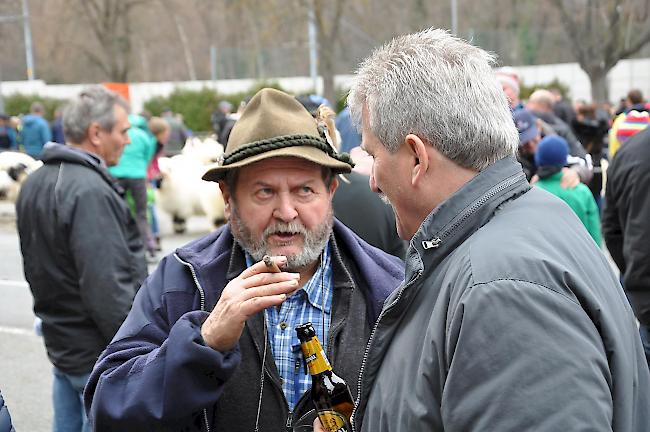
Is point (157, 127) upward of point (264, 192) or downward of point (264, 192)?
downward

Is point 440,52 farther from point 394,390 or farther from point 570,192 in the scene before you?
point 570,192

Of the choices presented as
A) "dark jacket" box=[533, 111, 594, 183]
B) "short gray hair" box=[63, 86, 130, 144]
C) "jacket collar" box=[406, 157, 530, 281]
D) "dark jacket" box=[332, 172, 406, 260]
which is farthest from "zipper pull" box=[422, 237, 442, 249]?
"dark jacket" box=[533, 111, 594, 183]

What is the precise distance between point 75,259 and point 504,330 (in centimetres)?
304

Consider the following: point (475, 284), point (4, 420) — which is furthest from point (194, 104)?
point (475, 284)

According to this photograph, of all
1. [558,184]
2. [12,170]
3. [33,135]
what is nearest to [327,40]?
[33,135]

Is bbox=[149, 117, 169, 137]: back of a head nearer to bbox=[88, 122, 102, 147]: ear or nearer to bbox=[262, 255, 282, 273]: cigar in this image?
bbox=[88, 122, 102, 147]: ear

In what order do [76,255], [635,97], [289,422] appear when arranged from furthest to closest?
[635,97]
[76,255]
[289,422]

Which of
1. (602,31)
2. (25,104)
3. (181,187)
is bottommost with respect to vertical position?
(181,187)

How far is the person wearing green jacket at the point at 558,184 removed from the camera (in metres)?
5.95

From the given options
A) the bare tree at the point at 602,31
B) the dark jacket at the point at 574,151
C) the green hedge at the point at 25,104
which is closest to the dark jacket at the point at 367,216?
the dark jacket at the point at 574,151

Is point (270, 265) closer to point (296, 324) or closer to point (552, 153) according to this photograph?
point (296, 324)

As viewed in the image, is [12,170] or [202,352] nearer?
[202,352]

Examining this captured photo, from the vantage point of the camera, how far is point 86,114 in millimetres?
4719

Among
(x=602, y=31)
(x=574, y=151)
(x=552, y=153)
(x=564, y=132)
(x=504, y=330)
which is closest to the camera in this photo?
(x=504, y=330)
